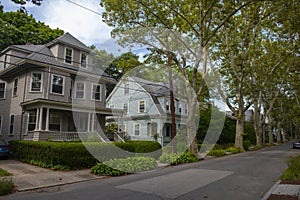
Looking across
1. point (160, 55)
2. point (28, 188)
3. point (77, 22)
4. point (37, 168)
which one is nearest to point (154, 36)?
point (160, 55)

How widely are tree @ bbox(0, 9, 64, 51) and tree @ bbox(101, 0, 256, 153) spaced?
32.9 ft

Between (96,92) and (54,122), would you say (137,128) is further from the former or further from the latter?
(54,122)

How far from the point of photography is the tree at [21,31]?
21647 mm

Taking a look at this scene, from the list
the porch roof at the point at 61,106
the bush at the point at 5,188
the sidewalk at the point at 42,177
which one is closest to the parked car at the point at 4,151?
the porch roof at the point at 61,106

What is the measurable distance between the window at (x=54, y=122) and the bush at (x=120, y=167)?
8.42m

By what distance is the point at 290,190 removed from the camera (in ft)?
21.3

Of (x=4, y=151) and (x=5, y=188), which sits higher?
(x=4, y=151)

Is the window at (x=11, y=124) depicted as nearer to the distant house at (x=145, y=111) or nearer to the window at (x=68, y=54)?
the window at (x=68, y=54)

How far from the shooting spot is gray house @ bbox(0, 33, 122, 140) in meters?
17.1

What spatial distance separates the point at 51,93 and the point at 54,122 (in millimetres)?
2282

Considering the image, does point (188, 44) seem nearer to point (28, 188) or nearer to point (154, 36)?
point (154, 36)

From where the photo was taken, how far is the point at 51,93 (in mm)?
17750

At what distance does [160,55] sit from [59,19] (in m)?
9.13

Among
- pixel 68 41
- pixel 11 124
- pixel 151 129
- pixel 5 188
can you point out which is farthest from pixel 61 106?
pixel 151 129
